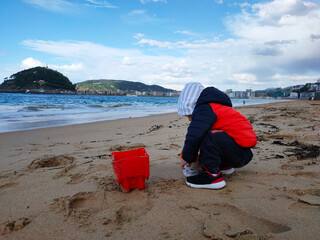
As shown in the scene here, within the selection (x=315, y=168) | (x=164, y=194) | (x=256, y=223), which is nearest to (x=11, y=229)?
(x=164, y=194)

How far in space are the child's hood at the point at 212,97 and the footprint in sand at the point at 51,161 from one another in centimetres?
214

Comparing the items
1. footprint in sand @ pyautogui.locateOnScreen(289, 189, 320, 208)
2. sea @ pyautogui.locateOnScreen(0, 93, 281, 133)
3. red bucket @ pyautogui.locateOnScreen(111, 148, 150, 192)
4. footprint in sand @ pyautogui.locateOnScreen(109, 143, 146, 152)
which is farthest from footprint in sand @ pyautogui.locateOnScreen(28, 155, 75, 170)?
sea @ pyautogui.locateOnScreen(0, 93, 281, 133)

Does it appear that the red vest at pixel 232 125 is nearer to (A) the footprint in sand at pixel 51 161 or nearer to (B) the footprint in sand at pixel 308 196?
(B) the footprint in sand at pixel 308 196

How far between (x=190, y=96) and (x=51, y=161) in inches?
90.7

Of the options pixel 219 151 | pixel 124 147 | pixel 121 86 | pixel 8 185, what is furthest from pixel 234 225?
pixel 121 86

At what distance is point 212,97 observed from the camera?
7.05 feet

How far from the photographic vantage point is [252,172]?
8.34 ft

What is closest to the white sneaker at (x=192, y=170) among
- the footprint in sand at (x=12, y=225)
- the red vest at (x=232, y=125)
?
the red vest at (x=232, y=125)

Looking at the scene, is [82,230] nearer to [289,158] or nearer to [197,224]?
[197,224]

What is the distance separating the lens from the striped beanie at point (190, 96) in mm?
2275

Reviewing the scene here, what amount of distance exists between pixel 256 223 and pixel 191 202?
20.9 inches

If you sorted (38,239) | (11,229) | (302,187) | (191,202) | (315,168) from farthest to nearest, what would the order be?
(315,168) → (302,187) → (191,202) → (11,229) → (38,239)

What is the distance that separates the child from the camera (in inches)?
82.5

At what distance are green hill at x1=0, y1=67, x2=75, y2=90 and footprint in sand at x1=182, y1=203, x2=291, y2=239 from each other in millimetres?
73144
